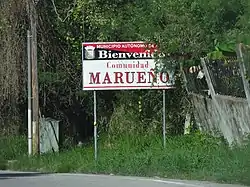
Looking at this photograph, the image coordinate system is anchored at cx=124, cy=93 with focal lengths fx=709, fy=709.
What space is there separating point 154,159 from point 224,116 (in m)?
2.26

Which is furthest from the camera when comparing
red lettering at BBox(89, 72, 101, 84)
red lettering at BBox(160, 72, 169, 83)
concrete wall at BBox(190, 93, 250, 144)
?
red lettering at BBox(160, 72, 169, 83)

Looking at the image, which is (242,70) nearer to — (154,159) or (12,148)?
(154,159)

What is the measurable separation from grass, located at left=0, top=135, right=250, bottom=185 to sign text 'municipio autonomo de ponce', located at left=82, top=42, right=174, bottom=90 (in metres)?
2.05

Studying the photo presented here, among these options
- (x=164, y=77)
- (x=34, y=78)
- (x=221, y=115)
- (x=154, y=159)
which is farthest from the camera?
(x=34, y=78)

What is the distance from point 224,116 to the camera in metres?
19.3

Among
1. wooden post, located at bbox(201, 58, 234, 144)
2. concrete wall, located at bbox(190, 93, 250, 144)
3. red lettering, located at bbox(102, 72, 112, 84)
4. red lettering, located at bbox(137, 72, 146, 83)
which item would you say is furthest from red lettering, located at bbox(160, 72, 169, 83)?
wooden post, located at bbox(201, 58, 234, 144)

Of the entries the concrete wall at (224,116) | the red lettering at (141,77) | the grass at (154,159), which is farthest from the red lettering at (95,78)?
the concrete wall at (224,116)

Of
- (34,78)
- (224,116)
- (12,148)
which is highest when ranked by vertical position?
(34,78)

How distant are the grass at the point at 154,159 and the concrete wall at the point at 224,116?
0.43 meters

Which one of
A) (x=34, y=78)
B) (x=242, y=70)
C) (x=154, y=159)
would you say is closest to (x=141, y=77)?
(x=154, y=159)

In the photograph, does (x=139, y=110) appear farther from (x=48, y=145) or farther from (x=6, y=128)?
(x=6, y=128)

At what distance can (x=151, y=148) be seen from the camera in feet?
72.1

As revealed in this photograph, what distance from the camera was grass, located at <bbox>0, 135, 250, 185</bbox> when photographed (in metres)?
16.0

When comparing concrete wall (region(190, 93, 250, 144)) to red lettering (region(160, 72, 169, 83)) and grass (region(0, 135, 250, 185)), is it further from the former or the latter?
red lettering (region(160, 72, 169, 83))
